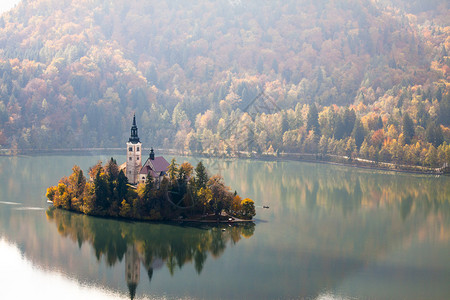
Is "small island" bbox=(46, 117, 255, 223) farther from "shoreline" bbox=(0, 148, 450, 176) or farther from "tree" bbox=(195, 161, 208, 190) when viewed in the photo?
"shoreline" bbox=(0, 148, 450, 176)

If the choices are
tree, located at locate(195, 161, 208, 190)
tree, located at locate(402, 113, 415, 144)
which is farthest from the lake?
tree, located at locate(402, 113, 415, 144)

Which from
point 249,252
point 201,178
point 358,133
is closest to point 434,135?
point 358,133

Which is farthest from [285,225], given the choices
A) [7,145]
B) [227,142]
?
[7,145]

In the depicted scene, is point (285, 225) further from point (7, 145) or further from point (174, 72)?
point (174, 72)

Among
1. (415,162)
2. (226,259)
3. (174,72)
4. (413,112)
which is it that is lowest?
(226,259)

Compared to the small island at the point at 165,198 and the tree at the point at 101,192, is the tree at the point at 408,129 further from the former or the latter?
the tree at the point at 101,192
